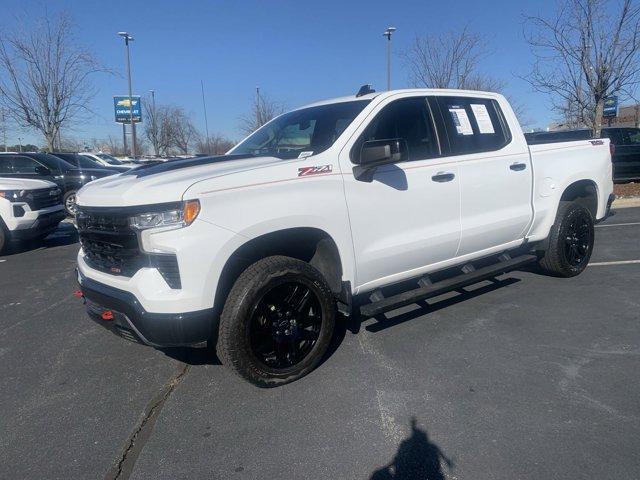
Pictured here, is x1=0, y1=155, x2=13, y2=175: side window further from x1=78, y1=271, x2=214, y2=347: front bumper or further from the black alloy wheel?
the black alloy wheel

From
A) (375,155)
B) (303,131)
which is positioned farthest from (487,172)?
(303,131)

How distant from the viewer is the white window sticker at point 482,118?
4.54 m

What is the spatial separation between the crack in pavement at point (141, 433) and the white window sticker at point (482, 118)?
3.46 metres

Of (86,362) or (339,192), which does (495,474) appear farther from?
(86,362)

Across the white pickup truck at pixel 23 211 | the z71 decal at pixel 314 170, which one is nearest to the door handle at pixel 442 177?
the z71 decal at pixel 314 170

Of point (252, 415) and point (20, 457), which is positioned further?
point (252, 415)

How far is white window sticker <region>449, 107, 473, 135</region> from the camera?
4320 millimetres

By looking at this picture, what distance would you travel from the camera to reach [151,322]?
2.84m

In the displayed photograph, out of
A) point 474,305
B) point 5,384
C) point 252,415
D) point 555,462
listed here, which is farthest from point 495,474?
point 5,384

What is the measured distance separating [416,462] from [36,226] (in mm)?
8036

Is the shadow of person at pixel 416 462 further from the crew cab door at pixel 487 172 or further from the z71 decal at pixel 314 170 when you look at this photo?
the crew cab door at pixel 487 172

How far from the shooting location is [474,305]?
15.5 ft

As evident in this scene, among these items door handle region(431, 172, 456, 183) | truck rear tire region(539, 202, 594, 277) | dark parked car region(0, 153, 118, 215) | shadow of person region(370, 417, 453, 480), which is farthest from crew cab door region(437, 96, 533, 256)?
dark parked car region(0, 153, 118, 215)

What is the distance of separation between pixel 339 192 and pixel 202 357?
1.76 meters
